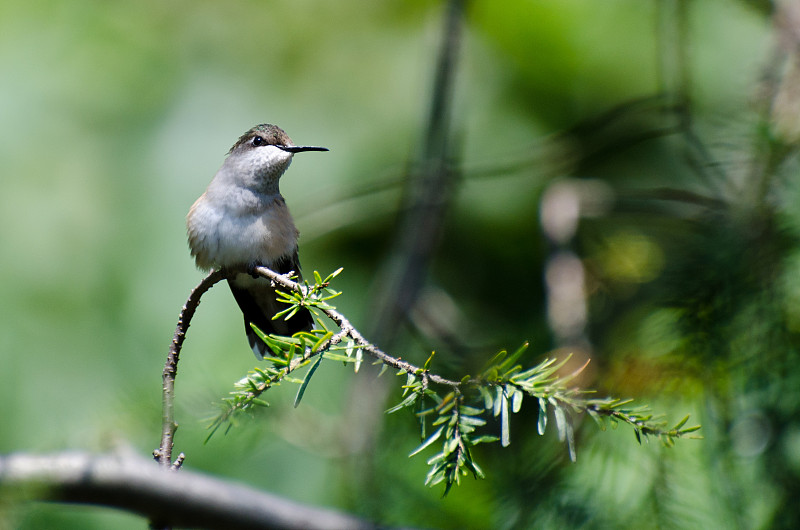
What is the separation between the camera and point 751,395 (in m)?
1.32

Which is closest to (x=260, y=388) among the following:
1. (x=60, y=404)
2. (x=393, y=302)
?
(x=393, y=302)

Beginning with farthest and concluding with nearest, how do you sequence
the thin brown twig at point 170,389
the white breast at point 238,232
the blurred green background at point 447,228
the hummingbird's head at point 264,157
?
the hummingbird's head at point 264,157 → the white breast at point 238,232 → the blurred green background at point 447,228 → the thin brown twig at point 170,389

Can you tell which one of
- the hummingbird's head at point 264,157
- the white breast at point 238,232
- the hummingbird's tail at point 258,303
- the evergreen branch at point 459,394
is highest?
the hummingbird's head at point 264,157

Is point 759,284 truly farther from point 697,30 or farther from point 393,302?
point 697,30

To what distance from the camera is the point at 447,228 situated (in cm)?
295

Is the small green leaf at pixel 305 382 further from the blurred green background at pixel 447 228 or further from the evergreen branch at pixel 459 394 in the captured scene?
the blurred green background at pixel 447 228

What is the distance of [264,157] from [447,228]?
4.33ft

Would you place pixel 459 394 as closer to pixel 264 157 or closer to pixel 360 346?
pixel 360 346

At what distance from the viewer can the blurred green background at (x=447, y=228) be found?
1345mm

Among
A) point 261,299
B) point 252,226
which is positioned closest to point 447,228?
point 261,299

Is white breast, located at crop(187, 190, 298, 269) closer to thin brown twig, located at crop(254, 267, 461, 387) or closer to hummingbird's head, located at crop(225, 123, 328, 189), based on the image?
hummingbird's head, located at crop(225, 123, 328, 189)

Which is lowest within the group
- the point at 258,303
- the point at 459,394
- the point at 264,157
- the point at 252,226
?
the point at 459,394

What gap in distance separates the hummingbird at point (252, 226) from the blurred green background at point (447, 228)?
23cm

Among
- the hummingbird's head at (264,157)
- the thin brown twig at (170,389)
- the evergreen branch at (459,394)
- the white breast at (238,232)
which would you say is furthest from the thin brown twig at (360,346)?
the hummingbird's head at (264,157)
